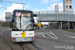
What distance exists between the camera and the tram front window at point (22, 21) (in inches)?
306

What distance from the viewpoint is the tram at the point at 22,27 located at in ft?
25.0

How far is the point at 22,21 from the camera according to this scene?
7.94 m

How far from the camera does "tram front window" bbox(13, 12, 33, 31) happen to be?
25.5 feet

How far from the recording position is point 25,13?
26.9 ft

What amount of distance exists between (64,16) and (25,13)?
3913 cm

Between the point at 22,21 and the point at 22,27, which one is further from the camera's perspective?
the point at 22,21

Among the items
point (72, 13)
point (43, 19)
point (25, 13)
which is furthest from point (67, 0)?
point (25, 13)

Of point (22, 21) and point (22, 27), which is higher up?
point (22, 21)

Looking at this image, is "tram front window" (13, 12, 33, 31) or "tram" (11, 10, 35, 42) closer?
"tram" (11, 10, 35, 42)

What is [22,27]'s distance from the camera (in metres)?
7.80

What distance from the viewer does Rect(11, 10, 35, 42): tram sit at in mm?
7628

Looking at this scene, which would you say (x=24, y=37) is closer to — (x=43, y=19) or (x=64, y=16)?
(x=43, y=19)

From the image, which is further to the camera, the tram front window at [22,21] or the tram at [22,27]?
the tram front window at [22,21]

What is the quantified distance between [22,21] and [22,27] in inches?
22.6
